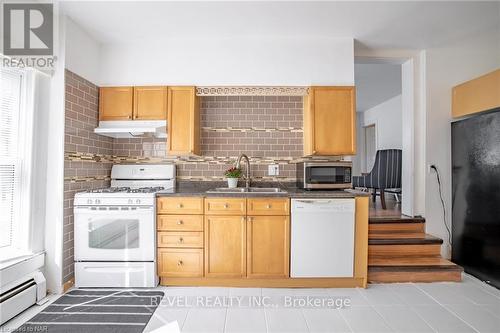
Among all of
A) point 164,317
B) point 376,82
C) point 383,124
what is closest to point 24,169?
point 164,317

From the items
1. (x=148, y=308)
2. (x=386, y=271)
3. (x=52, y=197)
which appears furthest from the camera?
(x=386, y=271)

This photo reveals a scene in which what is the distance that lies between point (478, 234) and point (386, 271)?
1078 mm

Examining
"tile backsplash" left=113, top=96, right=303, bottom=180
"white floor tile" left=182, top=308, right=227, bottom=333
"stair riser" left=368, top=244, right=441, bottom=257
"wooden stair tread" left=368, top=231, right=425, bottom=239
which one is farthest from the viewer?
"tile backsplash" left=113, top=96, right=303, bottom=180

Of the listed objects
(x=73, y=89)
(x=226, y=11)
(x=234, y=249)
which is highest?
(x=226, y=11)

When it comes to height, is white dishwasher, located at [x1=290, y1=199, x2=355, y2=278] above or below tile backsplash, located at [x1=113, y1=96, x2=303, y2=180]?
below

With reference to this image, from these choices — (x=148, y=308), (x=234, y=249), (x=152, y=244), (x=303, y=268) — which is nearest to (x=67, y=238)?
(x=152, y=244)

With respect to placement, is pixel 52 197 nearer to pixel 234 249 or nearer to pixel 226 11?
pixel 234 249

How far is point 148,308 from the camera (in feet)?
6.94

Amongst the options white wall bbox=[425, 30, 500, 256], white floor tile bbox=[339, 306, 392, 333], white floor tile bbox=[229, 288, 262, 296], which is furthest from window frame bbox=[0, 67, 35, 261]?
white wall bbox=[425, 30, 500, 256]

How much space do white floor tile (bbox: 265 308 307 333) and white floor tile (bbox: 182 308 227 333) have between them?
36cm

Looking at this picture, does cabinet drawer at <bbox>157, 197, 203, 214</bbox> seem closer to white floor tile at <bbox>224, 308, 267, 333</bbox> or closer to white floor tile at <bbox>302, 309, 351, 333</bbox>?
white floor tile at <bbox>224, 308, 267, 333</bbox>

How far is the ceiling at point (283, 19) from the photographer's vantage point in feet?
7.54

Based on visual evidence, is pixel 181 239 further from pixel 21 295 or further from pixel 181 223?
pixel 21 295

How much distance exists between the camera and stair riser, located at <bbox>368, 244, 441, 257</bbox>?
2.86 m
